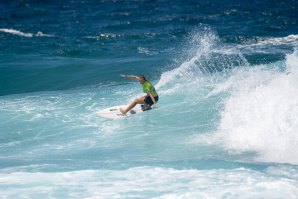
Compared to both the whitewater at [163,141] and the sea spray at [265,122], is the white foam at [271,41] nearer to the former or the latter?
the whitewater at [163,141]

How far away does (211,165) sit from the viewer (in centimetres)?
1192

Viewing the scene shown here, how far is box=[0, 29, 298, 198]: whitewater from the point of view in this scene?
10.5 metres

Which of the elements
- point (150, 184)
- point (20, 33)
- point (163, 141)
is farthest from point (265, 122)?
point (20, 33)

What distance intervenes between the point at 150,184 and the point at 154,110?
28.6ft

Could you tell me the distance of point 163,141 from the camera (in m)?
15.3

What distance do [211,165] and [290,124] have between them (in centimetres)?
378

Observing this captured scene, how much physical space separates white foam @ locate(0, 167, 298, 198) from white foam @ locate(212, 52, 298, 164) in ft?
8.54

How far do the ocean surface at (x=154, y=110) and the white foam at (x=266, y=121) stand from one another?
0.12ft

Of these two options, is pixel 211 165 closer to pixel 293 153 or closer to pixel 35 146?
pixel 293 153

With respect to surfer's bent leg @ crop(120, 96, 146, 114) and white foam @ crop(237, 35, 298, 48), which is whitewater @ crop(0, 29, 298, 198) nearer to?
surfer's bent leg @ crop(120, 96, 146, 114)

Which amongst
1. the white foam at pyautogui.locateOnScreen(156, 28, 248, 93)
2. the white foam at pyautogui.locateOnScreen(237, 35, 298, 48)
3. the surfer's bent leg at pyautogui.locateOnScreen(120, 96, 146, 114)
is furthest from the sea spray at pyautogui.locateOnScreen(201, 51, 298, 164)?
the white foam at pyautogui.locateOnScreen(237, 35, 298, 48)

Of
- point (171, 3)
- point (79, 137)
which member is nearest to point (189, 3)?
point (171, 3)

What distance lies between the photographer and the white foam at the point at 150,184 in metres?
9.93

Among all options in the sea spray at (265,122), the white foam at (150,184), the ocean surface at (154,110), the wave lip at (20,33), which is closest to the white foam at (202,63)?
the ocean surface at (154,110)
